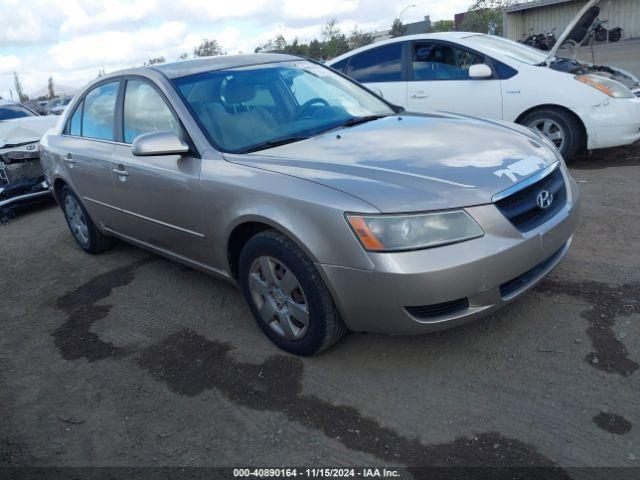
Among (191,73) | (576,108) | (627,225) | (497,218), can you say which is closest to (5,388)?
(191,73)

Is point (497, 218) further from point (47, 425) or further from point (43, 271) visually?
point (43, 271)

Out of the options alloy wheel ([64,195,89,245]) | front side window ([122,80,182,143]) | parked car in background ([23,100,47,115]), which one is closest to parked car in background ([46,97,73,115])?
parked car in background ([23,100,47,115])

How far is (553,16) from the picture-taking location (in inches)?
692

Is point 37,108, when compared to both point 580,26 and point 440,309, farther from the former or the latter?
point 440,309

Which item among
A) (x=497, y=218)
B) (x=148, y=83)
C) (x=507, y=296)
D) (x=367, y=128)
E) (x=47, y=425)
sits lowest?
(x=47, y=425)

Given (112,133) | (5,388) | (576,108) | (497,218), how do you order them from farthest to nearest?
(576,108), (112,133), (5,388), (497,218)

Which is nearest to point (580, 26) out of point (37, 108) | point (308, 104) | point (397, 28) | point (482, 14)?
point (308, 104)

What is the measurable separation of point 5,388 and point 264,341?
4.95 ft

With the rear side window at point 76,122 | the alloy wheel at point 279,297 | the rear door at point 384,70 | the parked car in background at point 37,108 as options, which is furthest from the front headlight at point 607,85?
the parked car in background at point 37,108

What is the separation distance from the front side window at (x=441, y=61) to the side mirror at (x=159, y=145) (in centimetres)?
434

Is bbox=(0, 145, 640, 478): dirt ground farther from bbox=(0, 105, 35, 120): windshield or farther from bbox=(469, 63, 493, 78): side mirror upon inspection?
bbox=(0, 105, 35, 120): windshield

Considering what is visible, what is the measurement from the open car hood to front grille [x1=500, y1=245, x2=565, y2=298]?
170 inches

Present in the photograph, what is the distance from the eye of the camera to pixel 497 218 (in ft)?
8.36

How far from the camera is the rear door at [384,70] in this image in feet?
22.6
